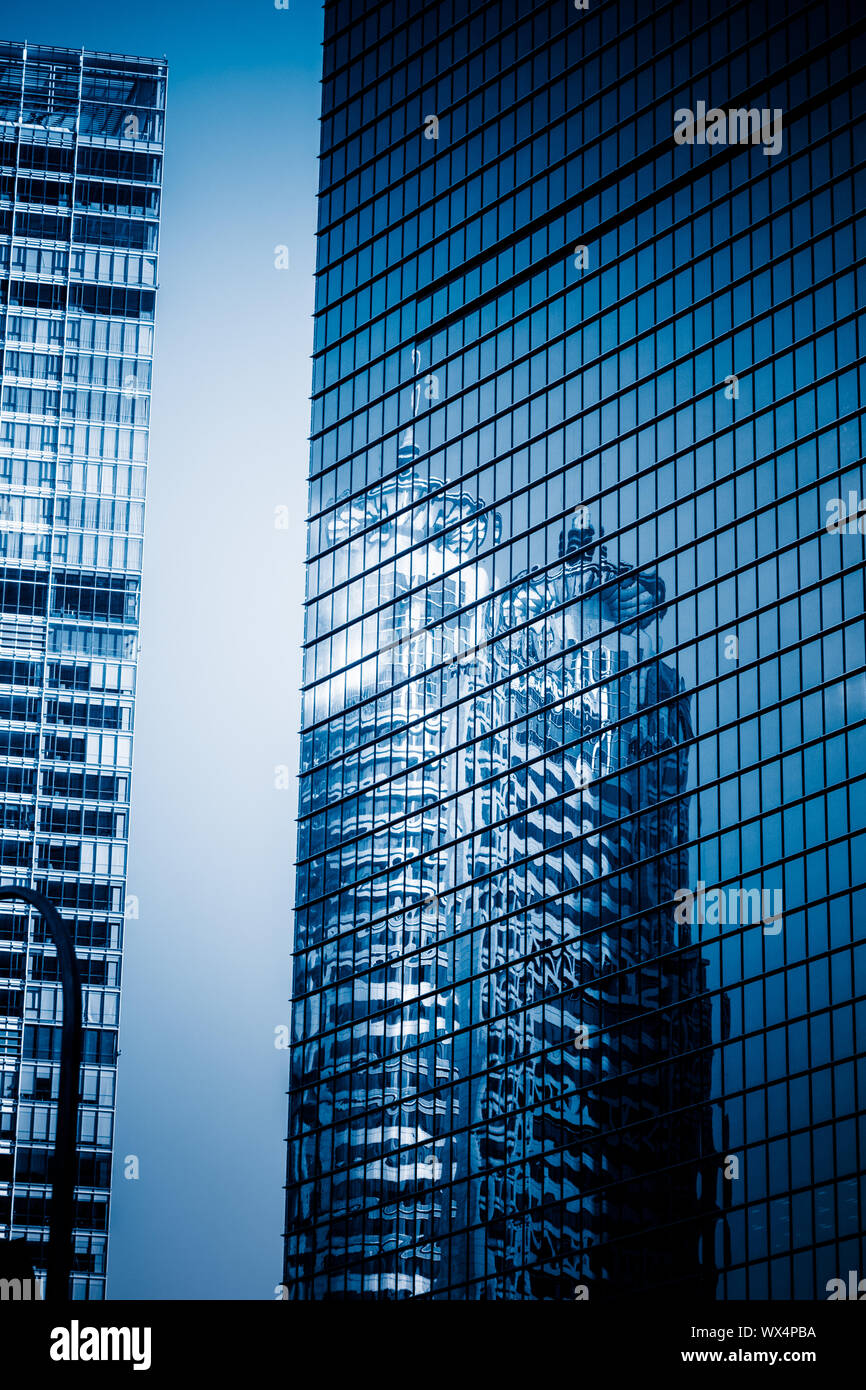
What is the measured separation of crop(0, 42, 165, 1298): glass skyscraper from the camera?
122 meters

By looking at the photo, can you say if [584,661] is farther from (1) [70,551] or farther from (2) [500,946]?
(1) [70,551]

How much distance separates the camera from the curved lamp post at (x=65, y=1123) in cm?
1395

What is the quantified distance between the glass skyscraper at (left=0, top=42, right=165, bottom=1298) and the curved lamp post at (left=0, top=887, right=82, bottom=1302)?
336ft

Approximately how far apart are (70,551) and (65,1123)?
118m

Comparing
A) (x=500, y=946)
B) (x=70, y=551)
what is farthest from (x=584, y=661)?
(x=70, y=551)

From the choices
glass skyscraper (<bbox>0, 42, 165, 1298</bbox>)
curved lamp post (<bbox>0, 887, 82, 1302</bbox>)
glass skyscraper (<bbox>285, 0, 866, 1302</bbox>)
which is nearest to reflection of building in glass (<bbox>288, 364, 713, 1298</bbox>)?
glass skyscraper (<bbox>285, 0, 866, 1302</bbox>)

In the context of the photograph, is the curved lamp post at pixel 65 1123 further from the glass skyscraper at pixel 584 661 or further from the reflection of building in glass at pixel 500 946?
the reflection of building in glass at pixel 500 946

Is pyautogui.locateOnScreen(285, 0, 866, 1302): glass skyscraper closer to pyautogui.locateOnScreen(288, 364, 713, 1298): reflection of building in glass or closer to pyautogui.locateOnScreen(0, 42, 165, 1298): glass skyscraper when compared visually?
pyautogui.locateOnScreen(288, 364, 713, 1298): reflection of building in glass

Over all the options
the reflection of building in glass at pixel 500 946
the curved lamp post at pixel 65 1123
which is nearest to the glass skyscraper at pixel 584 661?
the reflection of building in glass at pixel 500 946

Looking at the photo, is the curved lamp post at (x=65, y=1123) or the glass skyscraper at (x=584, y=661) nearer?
the curved lamp post at (x=65, y=1123)

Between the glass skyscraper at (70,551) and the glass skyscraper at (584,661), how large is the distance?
15.0 m

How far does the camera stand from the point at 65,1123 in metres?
14.7
